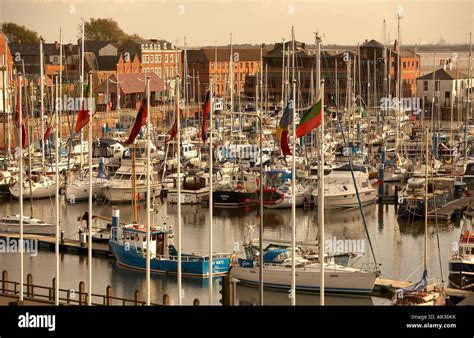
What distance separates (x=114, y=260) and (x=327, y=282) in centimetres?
419

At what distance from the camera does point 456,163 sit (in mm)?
26078

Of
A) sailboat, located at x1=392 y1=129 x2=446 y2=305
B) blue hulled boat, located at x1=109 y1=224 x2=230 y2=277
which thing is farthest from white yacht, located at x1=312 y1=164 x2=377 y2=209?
sailboat, located at x1=392 y1=129 x2=446 y2=305

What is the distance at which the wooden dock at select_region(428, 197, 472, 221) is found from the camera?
68.5 ft

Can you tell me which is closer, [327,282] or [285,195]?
[327,282]

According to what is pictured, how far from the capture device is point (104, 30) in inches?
1973

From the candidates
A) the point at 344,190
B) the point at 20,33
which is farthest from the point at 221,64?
the point at 344,190

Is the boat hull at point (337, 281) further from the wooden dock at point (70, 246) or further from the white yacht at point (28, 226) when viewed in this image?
the white yacht at point (28, 226)

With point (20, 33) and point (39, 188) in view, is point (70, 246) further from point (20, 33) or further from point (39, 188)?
point (20, 33)
